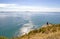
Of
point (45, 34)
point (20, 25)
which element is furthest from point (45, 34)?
point (20, 25)

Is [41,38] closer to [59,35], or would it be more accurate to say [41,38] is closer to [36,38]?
[36,38]

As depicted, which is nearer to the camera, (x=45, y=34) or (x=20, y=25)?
(x=45, y=34)

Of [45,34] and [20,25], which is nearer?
[45,34]

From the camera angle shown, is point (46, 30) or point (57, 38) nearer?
point (57, 38)

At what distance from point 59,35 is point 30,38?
1.74 metres

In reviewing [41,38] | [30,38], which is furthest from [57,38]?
[30,38]

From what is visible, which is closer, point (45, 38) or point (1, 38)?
point (45, 38)

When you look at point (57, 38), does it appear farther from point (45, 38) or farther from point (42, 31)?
point (42, 31)

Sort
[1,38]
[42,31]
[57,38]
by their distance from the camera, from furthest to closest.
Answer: [42,31]
[1,38]
[57,38]

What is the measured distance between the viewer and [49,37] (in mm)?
10523

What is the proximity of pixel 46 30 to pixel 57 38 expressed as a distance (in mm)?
2836

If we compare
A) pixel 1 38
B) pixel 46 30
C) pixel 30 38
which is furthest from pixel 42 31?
pixel 1 38

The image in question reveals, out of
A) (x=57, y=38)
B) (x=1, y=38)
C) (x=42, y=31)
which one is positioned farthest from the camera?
(x=42, y=31)

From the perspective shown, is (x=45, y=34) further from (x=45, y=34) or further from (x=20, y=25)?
(x=20, y=25)
